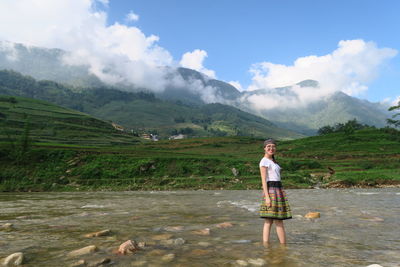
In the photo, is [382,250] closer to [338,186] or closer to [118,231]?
[118,231]

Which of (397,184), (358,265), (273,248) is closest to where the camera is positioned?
(358,265)

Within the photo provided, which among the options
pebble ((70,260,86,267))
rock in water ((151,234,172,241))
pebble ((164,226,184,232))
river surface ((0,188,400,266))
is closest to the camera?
pebble ((70,260,86,267))

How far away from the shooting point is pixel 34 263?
6.30m

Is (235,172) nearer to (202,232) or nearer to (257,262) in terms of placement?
(202,232)

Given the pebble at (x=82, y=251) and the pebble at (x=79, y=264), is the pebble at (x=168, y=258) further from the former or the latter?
the pebble at (x=82, y=251)

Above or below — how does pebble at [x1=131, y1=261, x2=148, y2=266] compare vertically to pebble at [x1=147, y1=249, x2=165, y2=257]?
above

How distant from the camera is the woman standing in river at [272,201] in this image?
26.5 feet

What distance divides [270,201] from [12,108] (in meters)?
194

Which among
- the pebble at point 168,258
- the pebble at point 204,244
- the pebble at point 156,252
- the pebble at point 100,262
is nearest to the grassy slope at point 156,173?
the pebble at point 204,244

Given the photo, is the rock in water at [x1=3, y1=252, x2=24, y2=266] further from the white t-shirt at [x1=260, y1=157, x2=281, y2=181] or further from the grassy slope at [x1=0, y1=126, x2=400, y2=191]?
the grassy slope at [x1=0, y1=126, x2=400, y2=191]

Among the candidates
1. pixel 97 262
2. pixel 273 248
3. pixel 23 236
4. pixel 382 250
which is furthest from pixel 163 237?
pixel 382 250

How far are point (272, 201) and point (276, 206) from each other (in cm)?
18

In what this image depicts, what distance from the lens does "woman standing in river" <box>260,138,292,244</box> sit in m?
Answer: 8.09

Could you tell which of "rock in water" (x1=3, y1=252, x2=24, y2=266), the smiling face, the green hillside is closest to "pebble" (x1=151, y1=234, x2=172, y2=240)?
"rock in water" (x1=3, y1=252, x2=24, y2=266)
